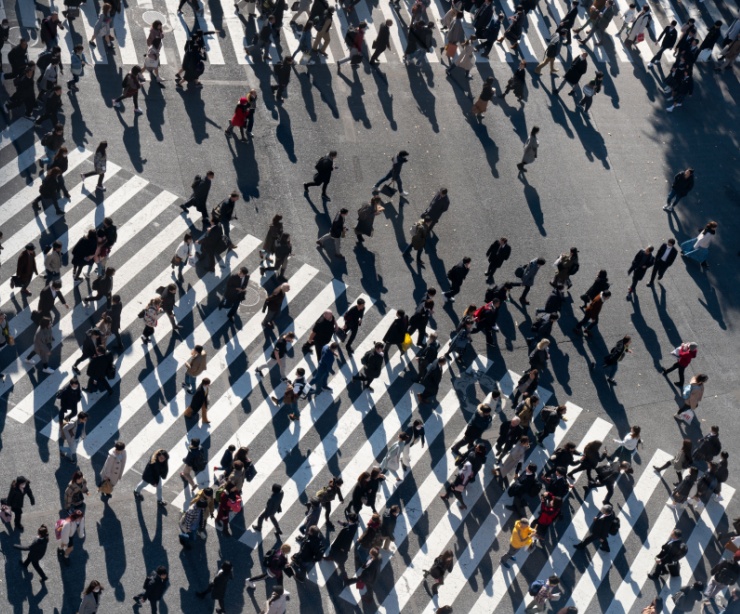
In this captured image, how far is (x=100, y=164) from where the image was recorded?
98.2ft

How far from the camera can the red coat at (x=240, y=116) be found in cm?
3198

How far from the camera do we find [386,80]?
3631cm

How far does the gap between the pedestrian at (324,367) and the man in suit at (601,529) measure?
6.80m

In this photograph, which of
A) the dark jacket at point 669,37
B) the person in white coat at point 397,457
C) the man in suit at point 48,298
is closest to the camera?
the person in white coat at point 397,457

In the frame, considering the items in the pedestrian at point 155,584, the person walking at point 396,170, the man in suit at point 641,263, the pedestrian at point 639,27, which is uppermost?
the pedestrian at point 639,27

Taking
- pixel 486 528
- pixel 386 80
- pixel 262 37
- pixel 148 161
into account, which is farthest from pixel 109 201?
pixel 486 528

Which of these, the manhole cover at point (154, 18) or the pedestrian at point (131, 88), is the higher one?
the manhole cover at point (154, 18)

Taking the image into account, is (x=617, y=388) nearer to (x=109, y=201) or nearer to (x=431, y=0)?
(x=109, y=201)

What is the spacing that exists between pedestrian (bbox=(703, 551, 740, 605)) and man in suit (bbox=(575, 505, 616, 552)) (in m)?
2.26

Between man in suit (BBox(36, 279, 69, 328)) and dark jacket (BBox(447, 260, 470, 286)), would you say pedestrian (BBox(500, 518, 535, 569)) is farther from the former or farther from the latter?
man in suit (BBox(36, 279, 69, 328))

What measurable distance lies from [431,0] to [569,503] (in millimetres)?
19842

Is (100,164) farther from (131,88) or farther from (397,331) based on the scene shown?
(397,331)

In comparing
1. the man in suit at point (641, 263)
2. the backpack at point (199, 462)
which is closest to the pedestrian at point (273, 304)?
the backpack at point (199, 462)

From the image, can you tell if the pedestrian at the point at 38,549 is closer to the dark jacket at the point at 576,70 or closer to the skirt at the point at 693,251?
the skirt at the point at 693,251
